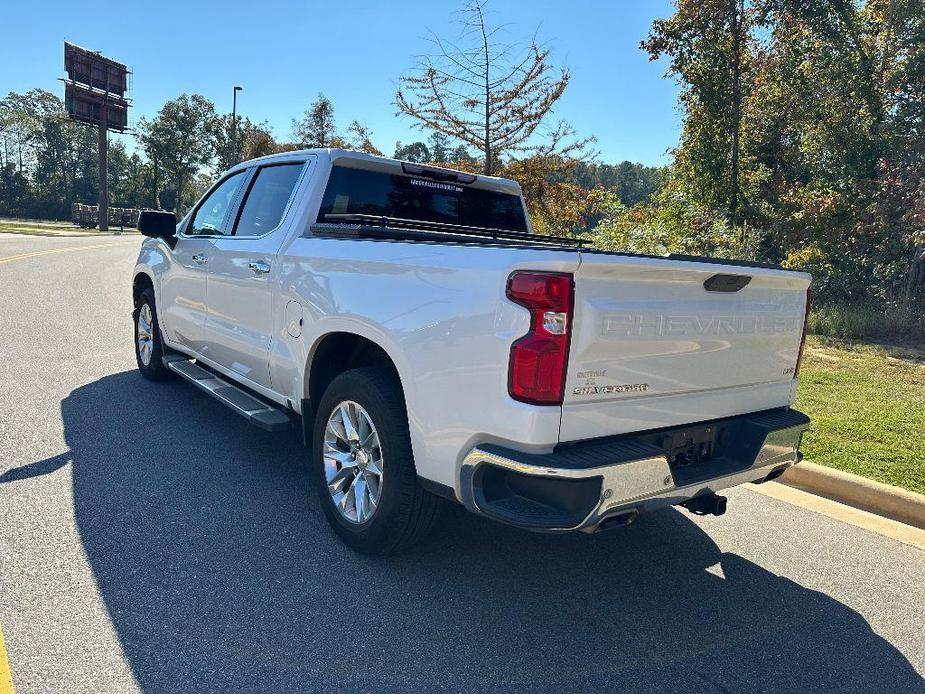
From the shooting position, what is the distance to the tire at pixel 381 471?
310 centimetres

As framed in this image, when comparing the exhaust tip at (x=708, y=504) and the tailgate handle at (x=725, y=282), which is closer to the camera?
the tailgate handle at (x=725, y=282)

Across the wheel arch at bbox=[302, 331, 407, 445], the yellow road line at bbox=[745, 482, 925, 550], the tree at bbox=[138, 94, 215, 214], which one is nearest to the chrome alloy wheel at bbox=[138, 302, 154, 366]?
the wheel arch at bbox=[302, 331, 407, 445]

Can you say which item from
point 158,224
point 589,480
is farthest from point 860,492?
point 158,224

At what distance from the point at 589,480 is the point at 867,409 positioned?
4721mm

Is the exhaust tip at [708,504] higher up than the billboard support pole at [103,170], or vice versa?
the billboard support pole at [103,170]

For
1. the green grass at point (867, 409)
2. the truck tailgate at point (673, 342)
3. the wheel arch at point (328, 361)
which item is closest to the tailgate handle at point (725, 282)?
the truck tailgate at point (673, 342)

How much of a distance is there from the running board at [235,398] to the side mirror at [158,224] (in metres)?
1.08

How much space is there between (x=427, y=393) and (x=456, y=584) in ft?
3.21

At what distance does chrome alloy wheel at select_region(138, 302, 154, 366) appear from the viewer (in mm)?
6453

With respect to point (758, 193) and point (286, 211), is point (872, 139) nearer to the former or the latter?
point (758, 193)

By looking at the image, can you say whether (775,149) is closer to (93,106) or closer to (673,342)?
(673,342)

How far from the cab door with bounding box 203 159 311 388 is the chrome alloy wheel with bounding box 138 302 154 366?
A: 1.56m

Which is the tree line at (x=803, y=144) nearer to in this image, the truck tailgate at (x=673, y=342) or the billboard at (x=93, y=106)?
the truck tailgate at (x=673, y=342)

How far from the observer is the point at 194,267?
5.35 meters
